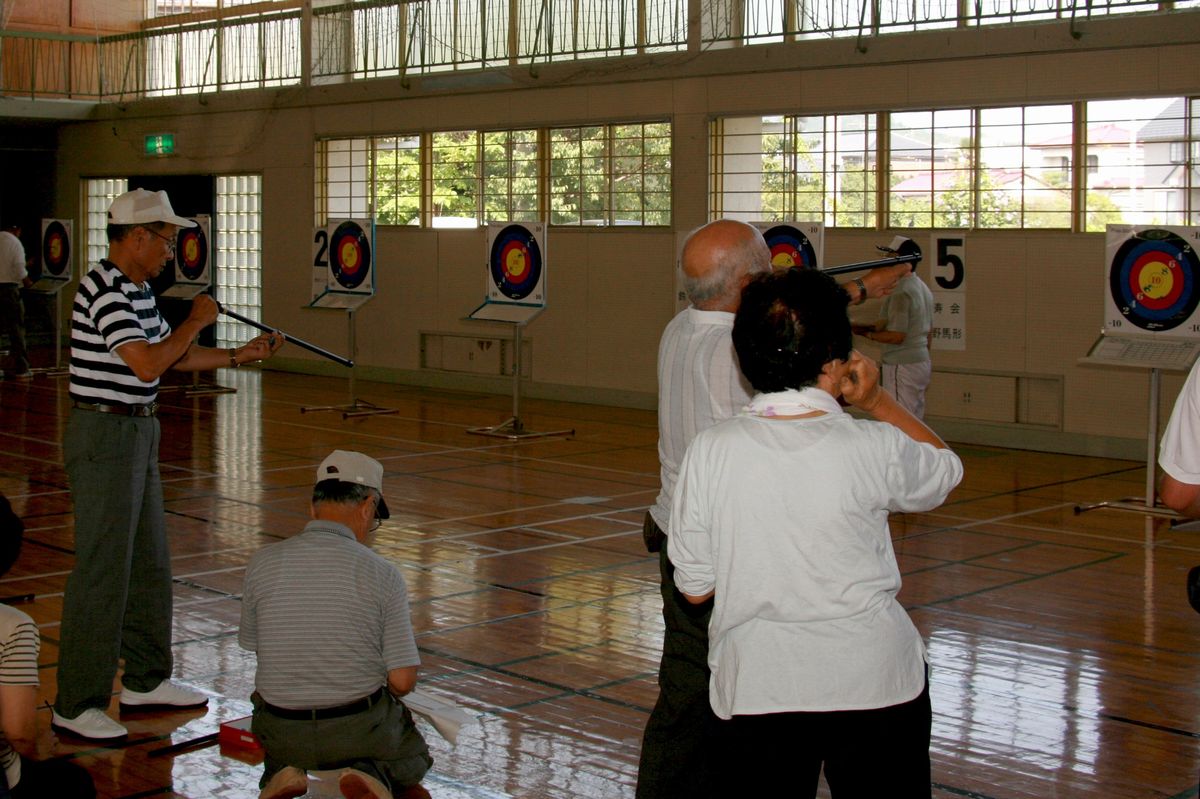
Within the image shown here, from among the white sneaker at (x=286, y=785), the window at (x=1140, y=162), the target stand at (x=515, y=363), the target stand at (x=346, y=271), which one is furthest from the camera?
the target stand at (x=346, y=271)

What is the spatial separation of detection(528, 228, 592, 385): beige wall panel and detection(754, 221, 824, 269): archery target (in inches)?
118

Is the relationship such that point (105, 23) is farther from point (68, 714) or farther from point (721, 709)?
Result: point (721, 709)

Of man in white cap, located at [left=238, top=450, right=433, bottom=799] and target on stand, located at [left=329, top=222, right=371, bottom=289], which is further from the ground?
target on stand, located at [left=329, top=222, right=371, bottom=289]

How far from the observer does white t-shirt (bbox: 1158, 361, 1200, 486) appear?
239 centimetres

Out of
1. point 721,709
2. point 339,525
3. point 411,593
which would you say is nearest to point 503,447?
point 411,593

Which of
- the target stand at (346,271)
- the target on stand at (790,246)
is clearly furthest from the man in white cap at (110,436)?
the target stand at (346,271)

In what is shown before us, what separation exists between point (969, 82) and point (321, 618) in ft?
25.2

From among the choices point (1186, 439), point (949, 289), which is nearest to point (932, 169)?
point (949, 289)

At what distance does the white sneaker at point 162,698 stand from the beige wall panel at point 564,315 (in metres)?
8.20

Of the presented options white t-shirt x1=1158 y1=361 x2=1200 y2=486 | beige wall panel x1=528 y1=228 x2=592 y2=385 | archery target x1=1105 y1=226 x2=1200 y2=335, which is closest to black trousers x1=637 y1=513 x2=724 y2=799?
white t-shirt x1=1158 y1=361 x2=1200 y2=486

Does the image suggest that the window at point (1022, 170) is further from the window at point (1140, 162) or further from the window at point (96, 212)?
the window at point (96, 212)

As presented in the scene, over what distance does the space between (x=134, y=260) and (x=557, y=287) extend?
856 cm

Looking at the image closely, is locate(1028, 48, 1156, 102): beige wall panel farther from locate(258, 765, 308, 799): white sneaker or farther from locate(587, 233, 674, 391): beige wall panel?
locate(258, 765, 308, 799): white sneaker

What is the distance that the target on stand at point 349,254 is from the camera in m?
11.8
